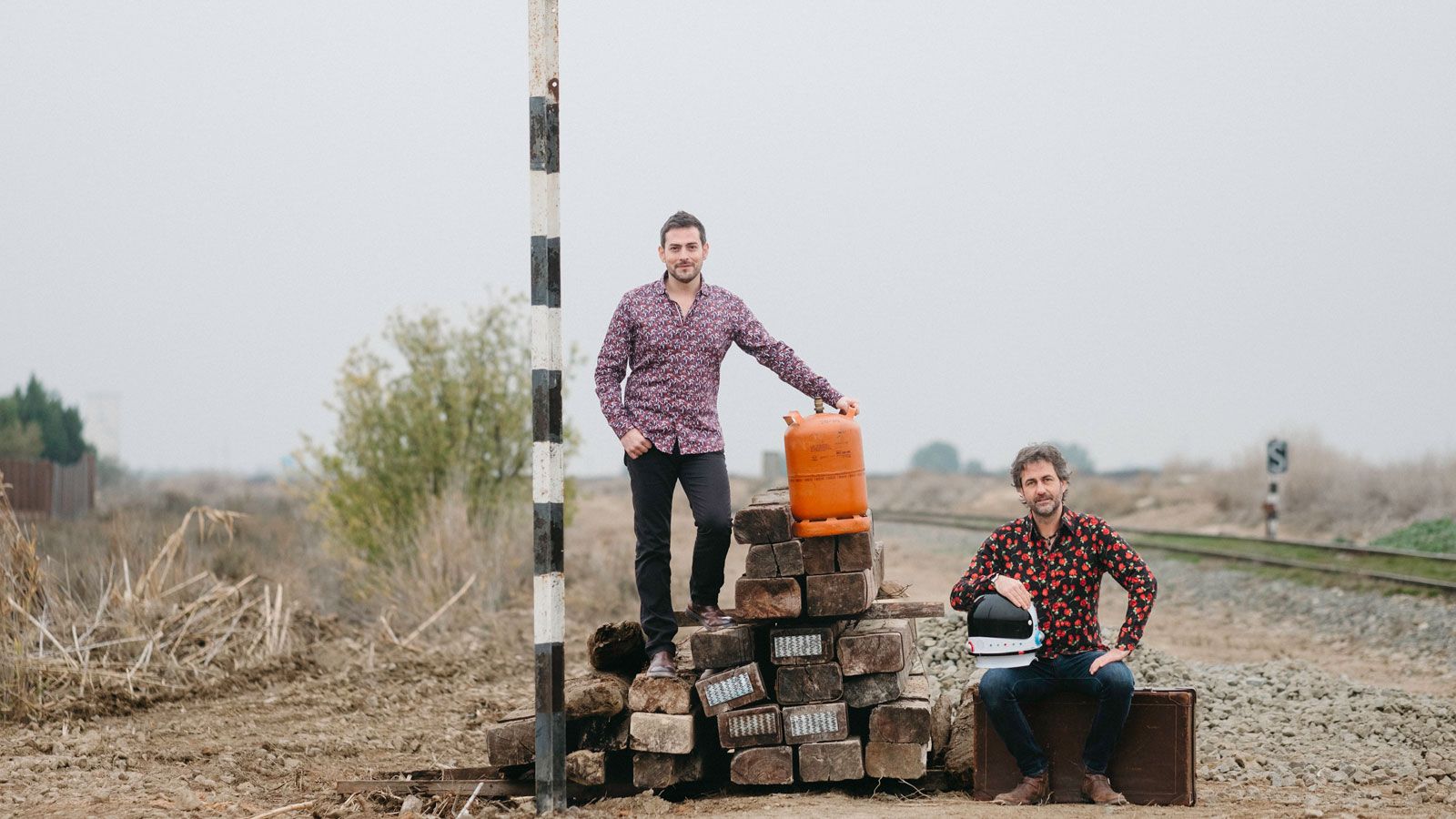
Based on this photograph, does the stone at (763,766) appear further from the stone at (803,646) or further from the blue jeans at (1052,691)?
the blue jeans at (1052,691)

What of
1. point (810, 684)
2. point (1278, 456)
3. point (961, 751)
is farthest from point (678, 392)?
point (1278, 456)

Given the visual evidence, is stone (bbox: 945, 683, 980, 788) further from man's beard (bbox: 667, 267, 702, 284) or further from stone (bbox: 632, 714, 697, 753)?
man's beard (bbox: 667, 267, 702, 284)

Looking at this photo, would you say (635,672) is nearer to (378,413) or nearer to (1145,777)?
(1145,777)

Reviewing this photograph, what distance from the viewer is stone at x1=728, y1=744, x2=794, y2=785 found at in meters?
6.84

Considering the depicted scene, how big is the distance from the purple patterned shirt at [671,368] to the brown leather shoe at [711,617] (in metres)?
0.81

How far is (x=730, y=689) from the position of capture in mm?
6867

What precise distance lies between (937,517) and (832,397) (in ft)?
108

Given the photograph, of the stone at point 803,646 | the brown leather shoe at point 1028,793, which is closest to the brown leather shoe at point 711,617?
the stone at point 803,646

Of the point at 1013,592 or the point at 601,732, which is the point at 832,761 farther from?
the point at 1013,592

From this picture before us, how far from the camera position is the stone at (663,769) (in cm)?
700

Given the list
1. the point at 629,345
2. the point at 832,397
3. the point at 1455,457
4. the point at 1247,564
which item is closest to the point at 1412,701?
the point at 832,397

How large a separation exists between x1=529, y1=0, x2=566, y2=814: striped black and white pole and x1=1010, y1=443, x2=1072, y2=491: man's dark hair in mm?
2125

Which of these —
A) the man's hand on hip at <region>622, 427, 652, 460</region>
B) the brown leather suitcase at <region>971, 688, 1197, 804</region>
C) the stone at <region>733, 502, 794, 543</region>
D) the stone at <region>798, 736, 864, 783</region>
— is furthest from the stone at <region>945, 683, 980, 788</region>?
the man's hand on hip at <region>622, 427, 652, 460</region>

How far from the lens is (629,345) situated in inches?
276
